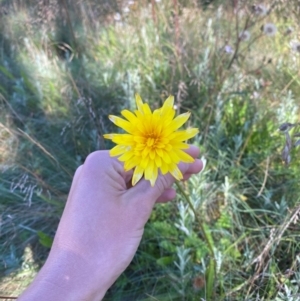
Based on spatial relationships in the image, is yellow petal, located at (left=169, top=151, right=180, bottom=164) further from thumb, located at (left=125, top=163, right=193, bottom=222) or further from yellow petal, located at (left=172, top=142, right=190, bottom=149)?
thumb, located at (left=125, top=163, right=193, bottom=222)

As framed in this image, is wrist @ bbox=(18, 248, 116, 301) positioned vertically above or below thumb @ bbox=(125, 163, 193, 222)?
below

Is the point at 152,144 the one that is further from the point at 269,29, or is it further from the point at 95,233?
the point at 269,29

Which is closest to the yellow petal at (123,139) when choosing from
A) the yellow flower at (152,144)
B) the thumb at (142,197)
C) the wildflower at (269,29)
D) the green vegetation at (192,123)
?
the yellow flower at (152,144)

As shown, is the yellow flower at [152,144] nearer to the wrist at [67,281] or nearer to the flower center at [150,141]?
the flower center at [150,141]

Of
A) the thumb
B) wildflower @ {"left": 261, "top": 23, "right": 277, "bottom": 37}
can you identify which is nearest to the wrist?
the thumb

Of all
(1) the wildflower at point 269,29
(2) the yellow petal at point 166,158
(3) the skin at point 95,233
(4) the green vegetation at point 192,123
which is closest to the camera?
(2) the yellow petal at point 166,158

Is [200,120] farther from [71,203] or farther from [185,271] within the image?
[71,203]

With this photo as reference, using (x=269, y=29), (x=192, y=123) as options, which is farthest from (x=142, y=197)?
(x=269, y=29)
